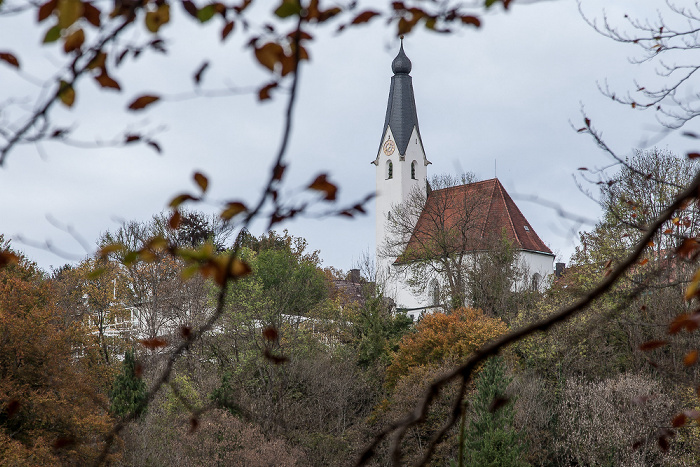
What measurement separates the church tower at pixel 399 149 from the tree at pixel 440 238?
6.04m

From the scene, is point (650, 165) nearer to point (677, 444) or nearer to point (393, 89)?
point (677, 444)

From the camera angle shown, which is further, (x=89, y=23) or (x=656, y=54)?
(x=656, y=54)

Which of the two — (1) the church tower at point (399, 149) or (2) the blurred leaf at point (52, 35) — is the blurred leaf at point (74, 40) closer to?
(2) the blurred leaf at point (52, 35)

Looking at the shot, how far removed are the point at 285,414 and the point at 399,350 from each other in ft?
A: 19.2

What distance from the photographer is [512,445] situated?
20344 millimetres

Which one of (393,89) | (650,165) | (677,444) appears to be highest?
(393,89)

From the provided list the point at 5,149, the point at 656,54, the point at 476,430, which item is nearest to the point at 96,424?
the point at 476,430

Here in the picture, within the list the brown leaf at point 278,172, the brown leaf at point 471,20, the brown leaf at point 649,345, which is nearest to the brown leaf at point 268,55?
the brown leaf at point 278,172

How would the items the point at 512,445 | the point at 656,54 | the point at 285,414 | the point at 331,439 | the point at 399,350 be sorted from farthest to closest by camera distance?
the point at 399,350, the point at 285,414, the point at 331,439, the point at 512,445, the point at 656,54

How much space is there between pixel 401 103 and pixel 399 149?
3.30 meters

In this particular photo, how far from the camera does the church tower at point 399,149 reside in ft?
164

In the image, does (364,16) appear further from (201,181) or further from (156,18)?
(201,181)

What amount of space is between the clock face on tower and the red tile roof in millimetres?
7795

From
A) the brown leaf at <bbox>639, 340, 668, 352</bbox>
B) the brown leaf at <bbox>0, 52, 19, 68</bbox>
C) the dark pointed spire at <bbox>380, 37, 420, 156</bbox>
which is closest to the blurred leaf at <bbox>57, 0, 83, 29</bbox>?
the brown leaf at <bbox>0, 52, 19, 68</bbox>
